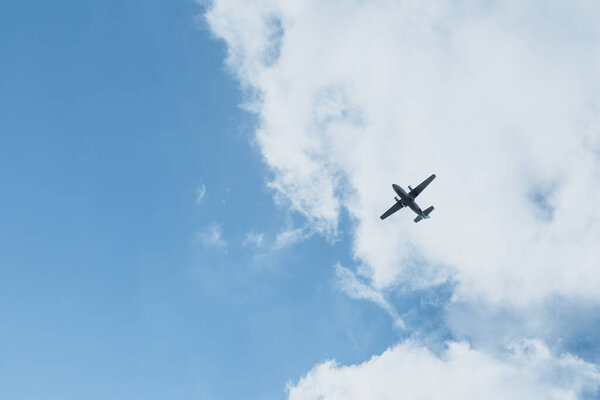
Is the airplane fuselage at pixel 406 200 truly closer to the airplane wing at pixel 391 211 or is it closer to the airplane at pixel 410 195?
the airplane at pixel 410 195

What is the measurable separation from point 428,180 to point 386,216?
19313 mm

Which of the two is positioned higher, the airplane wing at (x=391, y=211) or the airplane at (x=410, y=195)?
the airplane wing at (x=391, y=211)

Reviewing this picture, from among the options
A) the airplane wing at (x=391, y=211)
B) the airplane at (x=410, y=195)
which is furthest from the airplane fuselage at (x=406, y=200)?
the airplane wing at (x=391, y=211)

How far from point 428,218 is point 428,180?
1675cm

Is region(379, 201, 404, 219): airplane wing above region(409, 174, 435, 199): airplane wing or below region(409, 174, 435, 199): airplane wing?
above

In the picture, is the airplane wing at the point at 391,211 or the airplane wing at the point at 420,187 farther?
A: the airplane wing at the point at 391,211

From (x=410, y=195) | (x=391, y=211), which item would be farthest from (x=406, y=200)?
(x=391, y=211)

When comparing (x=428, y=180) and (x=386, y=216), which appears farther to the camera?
(x=386, y=216)

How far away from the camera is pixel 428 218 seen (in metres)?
146

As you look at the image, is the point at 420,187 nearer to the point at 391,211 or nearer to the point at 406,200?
the point at 406,200

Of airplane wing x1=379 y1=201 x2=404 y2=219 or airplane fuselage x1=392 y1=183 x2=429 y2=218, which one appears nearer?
airplane fuselage x1=392 y1=183 x2=429 y2=218

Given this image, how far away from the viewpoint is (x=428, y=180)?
13438cm

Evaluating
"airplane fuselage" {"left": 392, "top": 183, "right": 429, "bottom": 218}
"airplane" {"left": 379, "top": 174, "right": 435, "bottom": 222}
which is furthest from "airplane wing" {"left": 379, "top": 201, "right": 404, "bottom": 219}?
"airplane fuselage" {"left": 392, "top": 183, "right": 429, "bottom": 218}

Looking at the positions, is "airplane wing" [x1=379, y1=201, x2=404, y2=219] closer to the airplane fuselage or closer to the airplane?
the airplane
